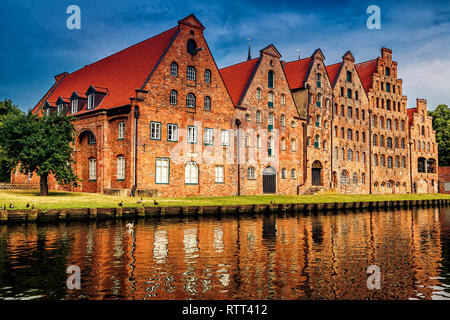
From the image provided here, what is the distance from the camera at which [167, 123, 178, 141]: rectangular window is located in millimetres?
36500

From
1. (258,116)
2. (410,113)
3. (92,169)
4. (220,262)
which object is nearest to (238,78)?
(258,116)

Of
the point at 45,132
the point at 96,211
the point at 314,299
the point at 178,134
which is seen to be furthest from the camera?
the point at 178,134

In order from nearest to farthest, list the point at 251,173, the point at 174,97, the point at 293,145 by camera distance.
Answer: the point at 174,97, the point at 251,173, the point at 293,145

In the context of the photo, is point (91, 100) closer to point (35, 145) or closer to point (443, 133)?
point (35, 145)

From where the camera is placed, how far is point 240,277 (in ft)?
35.1

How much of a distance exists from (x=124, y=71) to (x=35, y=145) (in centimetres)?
1211

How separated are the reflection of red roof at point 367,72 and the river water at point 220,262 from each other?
1682 inches

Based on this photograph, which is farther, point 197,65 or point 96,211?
point 197,65

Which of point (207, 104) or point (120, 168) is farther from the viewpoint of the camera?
point (207, 104)

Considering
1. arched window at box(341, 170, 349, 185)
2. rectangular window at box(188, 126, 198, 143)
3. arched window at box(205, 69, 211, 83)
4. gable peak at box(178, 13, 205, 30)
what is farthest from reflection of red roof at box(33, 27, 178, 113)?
arched window at box(341, 170, 349, 185)

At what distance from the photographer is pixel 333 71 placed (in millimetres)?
56344

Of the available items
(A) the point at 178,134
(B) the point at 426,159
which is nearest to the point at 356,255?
(A) the point at 178,134
